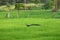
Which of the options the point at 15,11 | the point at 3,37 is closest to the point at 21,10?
the point at 15,11

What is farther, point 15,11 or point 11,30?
point 15,11

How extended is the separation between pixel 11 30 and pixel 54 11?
4.64m

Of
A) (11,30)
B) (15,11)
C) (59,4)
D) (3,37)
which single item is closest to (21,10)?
(15,11)

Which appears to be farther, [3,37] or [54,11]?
[54,11]

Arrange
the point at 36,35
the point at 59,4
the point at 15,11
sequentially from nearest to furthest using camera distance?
the point at 36,35 < the point at 15,11 < the point at 59,4

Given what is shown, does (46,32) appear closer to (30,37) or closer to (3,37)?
(30,37)

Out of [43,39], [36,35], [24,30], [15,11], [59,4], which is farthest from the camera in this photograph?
[59,4]

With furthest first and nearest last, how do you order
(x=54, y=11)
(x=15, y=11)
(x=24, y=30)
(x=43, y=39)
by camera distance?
(x=15, y=11)
(x=54, y=11)
(x=24, y=30)
(x=43, y=39)

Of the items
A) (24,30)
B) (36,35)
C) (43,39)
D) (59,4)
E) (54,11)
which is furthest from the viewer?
(59,4)

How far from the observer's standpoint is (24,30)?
20.9 ft

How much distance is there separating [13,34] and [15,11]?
5.79 metres

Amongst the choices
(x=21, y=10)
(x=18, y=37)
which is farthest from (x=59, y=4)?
(x=18, y=37)

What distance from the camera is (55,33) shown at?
602 centimetres

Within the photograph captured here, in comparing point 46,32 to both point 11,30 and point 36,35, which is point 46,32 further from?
point 11,30
